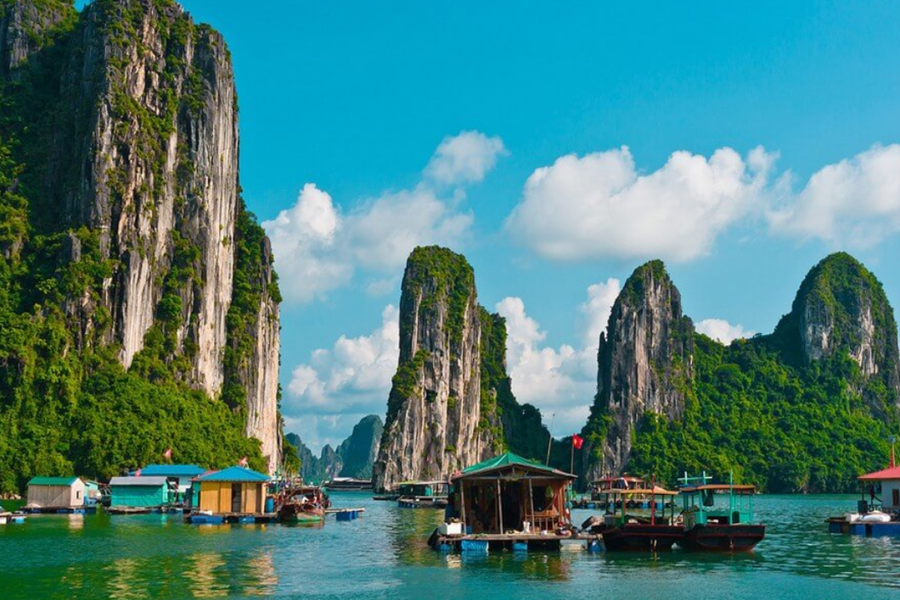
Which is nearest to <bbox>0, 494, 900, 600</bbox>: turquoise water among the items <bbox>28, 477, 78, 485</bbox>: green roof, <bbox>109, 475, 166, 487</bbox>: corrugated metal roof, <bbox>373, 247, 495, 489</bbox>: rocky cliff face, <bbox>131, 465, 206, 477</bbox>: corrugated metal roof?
<bbox>109, 475, 166, 487</bbox>: corrugated metal roof

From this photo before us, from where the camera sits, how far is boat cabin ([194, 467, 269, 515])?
66312mm

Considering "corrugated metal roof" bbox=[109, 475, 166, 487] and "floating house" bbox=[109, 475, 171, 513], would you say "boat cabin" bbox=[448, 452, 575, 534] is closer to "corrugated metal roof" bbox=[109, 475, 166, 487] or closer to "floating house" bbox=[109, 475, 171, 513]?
"floating house" bbox=[109, 475, 171, 513]

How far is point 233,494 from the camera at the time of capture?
221 ft

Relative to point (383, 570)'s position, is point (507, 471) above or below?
above

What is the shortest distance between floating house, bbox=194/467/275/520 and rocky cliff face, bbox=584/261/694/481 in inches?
4558

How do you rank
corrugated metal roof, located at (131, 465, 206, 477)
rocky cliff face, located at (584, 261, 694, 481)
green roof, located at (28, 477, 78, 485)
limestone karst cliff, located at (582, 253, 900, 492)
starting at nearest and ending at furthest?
green roof, located at (28, 477, 78, 485) < corrugated metal roof, located at (131, 465, 206, 477) < limestone karst cliff, located at (582, 253, 900, 492) < rocky cliff face, located at (584, 261, 694, 481)

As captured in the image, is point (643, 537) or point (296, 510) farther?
point (296, 510)

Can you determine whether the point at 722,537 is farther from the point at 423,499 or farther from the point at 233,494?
the point at 423,499

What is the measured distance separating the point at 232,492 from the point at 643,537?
30.7 m

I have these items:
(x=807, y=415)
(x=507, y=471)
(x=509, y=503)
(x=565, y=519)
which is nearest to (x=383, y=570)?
(x=507, y=471)

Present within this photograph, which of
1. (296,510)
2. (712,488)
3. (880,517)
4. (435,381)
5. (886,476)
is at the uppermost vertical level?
(435,381)

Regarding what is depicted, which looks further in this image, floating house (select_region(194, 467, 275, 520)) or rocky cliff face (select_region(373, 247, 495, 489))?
rocky cliff face (select_region(373, 247, 495, 489))

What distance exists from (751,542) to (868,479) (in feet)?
59.1

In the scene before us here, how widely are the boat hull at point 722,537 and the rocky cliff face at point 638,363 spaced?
5203 inches
